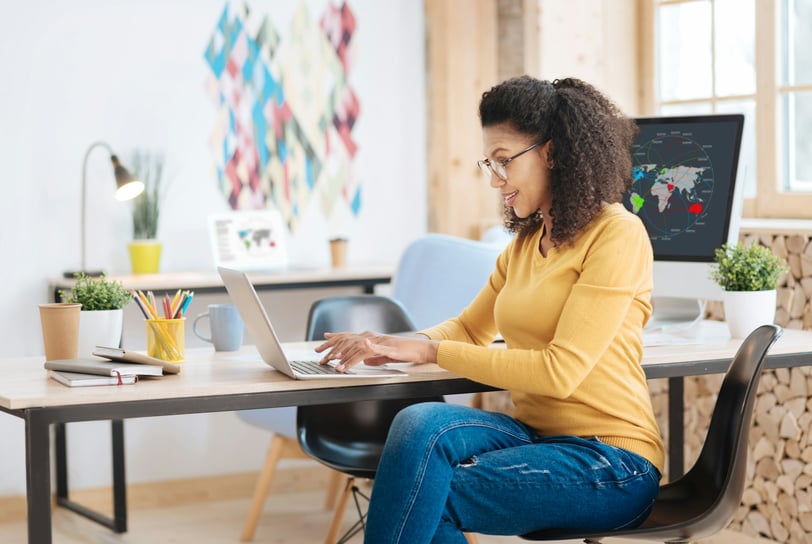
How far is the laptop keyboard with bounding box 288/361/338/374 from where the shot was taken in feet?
7.22

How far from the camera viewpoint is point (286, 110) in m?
4.43

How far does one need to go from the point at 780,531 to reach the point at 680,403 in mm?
688

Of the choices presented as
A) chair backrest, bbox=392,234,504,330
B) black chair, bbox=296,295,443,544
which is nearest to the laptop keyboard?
black chair, bbox=296,295,443,544

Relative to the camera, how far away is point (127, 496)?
13.7 feet

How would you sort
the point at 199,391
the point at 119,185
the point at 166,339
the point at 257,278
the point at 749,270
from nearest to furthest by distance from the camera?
the point at 199,391
the point at 166,339
the point at 749,270
the point at 119,185
the point at 257,278

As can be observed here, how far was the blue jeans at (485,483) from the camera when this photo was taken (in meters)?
2.00

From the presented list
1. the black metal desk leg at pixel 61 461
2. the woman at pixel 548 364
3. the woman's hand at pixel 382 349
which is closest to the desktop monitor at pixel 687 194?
the woman at pixel 548 364

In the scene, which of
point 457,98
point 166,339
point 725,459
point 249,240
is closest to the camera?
point 725,459

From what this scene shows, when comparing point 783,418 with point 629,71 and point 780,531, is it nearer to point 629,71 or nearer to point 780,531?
point 780,531

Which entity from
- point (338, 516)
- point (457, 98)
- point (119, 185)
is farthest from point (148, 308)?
point (457, 98)

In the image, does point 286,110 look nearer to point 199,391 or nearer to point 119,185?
point 119,185

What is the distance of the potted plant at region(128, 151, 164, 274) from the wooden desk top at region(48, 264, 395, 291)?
68 mm

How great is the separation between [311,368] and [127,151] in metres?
2.17

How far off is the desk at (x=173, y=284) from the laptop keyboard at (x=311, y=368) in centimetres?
156
